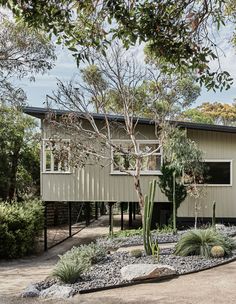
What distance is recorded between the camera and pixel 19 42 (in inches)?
568

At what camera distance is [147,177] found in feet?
53.9

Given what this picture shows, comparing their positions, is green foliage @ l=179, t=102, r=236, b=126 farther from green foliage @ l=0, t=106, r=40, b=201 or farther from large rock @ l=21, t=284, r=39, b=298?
large rock @ l=21, t=284, r=39, b=298

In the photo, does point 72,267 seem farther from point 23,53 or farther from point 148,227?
point 23,53

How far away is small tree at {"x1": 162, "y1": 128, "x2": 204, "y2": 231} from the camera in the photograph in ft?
47.3

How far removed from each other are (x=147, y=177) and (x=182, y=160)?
2.30m

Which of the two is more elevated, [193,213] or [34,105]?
[34,105]

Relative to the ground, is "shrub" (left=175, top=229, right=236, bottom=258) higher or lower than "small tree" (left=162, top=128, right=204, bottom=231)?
lower

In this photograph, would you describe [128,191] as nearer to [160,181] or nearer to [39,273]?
[160,181]

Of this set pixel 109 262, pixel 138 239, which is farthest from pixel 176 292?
pixel 138 239

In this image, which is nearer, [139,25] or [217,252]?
[139,25]

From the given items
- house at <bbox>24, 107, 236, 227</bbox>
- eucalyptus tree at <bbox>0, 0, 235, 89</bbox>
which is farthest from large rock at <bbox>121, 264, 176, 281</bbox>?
house at <bbox>24, 107, 236, 227</bbox>

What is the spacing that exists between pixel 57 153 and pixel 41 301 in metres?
8.75

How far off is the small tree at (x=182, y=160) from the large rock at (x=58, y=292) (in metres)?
7.00

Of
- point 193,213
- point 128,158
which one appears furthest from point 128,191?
point 193,213
